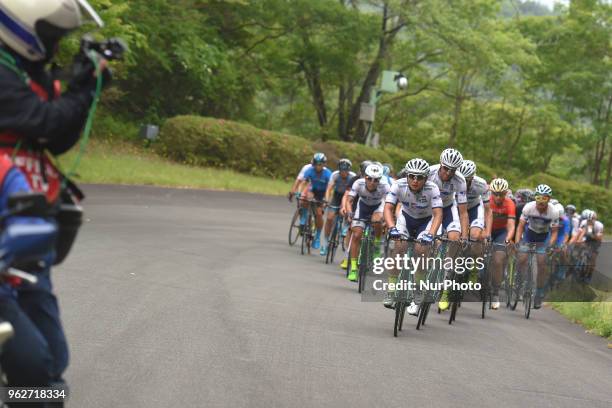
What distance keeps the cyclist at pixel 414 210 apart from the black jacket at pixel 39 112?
766cm

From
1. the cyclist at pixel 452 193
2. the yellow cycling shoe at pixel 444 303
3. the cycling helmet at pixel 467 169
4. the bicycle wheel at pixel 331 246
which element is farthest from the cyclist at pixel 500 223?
the bicycle wheel at pixel 331 246

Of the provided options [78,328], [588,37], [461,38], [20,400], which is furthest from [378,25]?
[20,400]

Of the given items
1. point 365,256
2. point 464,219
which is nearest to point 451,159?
point 464,219

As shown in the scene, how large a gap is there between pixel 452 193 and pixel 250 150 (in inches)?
938

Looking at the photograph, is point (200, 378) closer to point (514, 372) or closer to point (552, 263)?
point (514, 372)

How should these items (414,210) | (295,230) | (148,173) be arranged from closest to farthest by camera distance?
1. (414,210)
2. (295,230)
3. (148,173)

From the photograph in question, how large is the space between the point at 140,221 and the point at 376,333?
1058 cm

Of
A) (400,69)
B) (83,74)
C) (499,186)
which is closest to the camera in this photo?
(83,74)

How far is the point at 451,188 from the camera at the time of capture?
12992mm

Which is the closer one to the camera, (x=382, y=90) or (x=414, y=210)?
(x=414, y=210)

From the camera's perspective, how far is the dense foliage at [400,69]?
3853 centimetres

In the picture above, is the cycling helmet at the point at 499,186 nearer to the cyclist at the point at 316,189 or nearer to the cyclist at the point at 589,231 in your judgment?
the cyclist at the point at 316,189

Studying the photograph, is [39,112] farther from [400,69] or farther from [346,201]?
[400,69]

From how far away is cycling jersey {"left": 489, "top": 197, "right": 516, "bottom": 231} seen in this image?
16703 mm
